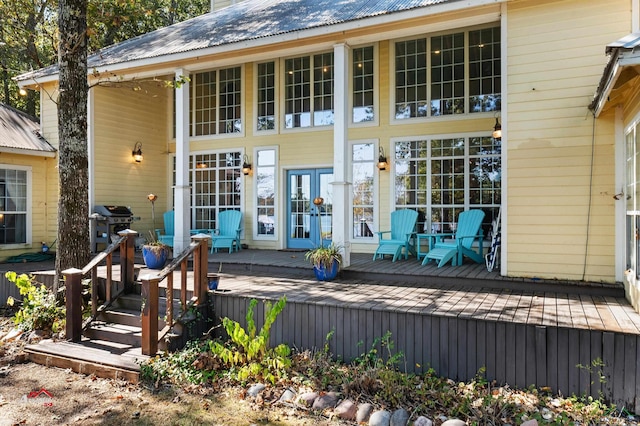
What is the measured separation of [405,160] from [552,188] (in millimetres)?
2948

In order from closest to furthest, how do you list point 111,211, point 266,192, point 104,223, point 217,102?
point 104,223 < point 111,211 < point 266,192 < point 217,102

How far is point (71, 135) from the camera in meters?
4.91

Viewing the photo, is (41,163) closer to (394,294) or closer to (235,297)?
(235,297)

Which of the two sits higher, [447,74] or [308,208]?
[447,74]

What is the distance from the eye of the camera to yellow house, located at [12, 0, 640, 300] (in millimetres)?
4766

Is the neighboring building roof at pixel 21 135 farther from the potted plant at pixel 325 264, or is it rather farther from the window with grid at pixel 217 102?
the potted plant at pixel 325 264

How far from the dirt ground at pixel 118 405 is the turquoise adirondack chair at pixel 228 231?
4.17 meters

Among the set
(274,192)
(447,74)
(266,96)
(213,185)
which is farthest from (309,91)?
(213,185)

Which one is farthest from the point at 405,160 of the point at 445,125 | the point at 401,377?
the point at 401,377

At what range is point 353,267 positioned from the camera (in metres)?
5.89

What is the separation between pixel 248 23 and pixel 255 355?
5.89 m

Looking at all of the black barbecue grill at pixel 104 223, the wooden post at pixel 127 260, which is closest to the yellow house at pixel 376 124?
the black barbecue grill at pixel 104 223

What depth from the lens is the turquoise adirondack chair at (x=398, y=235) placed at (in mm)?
6740

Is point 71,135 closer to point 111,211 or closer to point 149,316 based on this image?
point 149,316
